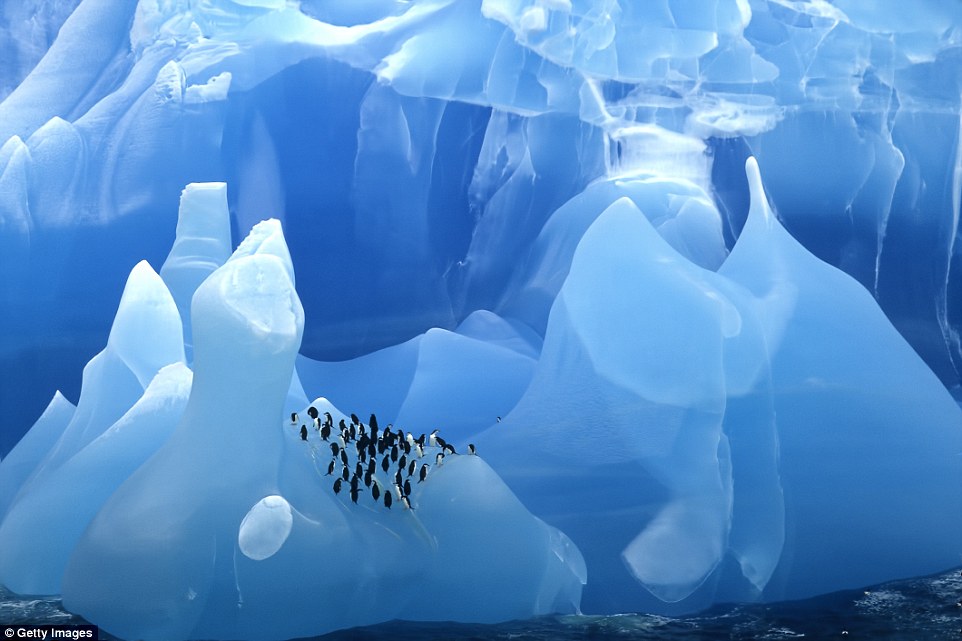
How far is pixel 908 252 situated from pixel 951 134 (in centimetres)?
122

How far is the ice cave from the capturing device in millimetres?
7215

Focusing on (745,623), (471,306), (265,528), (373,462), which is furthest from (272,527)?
(471,306)

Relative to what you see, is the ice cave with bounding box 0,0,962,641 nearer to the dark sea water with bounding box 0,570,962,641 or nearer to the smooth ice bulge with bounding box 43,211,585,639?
the smooth ice bulge with bounding box 43,211,585,639

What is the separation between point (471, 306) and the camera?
10797mm

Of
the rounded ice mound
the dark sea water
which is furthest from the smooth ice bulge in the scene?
the dark sea water

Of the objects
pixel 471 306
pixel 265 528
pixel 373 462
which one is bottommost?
pixel 265 528

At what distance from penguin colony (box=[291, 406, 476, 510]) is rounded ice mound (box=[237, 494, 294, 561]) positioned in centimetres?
71

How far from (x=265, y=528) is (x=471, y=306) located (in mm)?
4575

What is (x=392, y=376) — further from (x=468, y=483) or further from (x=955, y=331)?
(x=955, y=331)

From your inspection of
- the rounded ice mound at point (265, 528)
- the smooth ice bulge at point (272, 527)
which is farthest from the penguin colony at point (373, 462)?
the rounded ice mound at point (265, 528)

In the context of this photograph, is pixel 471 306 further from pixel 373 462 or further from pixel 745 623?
pixel 745 623

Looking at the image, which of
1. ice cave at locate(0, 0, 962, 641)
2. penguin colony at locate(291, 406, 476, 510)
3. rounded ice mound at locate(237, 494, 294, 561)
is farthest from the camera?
penguin colony at locate(291, 406, 476, 510)

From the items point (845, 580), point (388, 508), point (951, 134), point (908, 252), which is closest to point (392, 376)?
point (388, 508)

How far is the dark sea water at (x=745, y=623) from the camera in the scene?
269 inches
